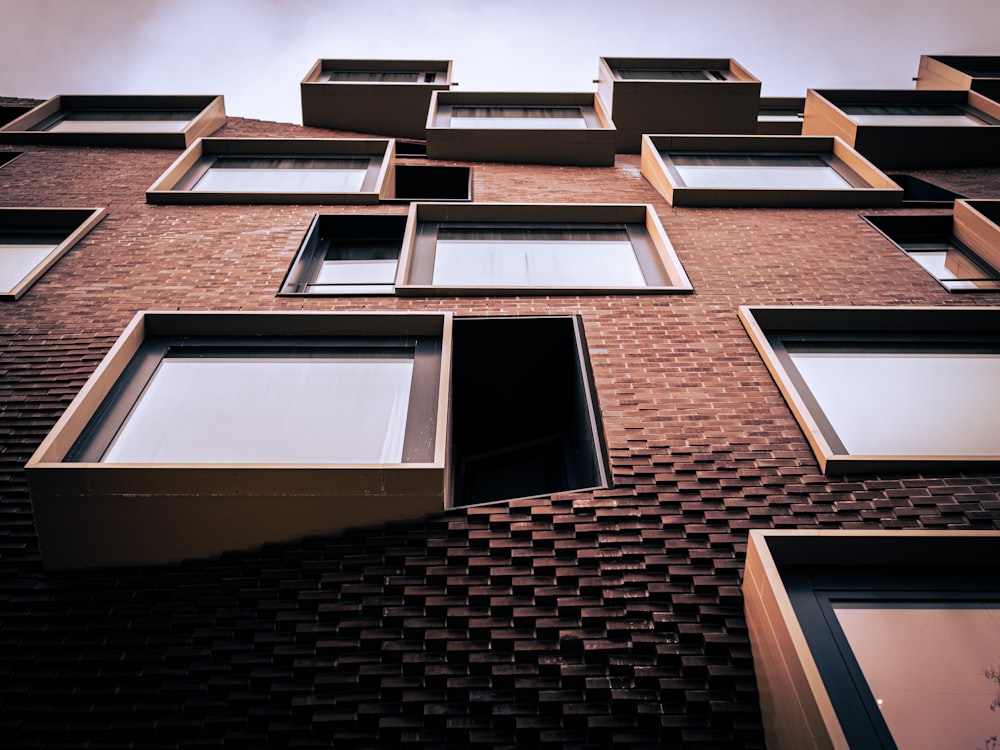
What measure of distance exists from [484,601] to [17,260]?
888 centimetres

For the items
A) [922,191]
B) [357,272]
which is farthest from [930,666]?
[922,191]

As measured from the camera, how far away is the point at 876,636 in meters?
4.84

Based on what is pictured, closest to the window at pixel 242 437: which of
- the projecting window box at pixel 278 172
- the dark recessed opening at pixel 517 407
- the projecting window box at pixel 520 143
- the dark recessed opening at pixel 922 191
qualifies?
the dark recessed opening at pixel 517 407

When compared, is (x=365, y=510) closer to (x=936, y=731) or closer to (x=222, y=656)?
(x=222, y=656)

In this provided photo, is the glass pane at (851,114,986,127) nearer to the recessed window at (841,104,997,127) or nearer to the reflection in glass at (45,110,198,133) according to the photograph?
the recessed window at (841,104,997,127)

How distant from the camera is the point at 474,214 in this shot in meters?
11.3

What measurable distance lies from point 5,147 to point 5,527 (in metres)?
12.0

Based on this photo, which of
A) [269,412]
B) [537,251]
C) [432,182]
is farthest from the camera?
[432,182]

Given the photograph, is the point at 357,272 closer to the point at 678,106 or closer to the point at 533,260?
the point at 533,260

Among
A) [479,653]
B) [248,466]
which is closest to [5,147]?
[248,466]

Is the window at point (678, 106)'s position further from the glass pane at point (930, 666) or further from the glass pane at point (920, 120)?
the glass pane at point (930, 666)

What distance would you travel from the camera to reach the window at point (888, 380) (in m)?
6.80

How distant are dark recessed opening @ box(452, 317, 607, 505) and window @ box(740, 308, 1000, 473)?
2.22m

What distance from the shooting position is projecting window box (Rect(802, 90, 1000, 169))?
1609 centimetres
